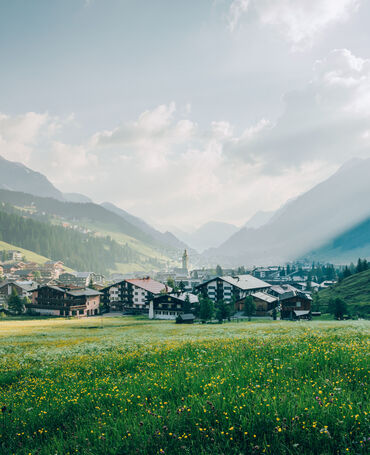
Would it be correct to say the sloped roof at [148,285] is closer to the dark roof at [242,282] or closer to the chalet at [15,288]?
the dark roof at [242,282]

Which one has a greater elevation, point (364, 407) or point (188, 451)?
point (364, 407)

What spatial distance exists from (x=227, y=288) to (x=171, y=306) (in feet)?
104

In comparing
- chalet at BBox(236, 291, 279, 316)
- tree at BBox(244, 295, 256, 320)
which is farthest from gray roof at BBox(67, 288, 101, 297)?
chalet at BBox(236, 291, 279, 316)

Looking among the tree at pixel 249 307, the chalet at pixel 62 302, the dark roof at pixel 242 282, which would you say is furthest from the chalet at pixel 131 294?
the tree at pixel 249 307

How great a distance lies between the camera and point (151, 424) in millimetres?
6262

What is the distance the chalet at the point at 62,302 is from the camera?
117500mm

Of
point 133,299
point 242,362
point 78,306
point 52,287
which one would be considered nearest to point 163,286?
point 133,299

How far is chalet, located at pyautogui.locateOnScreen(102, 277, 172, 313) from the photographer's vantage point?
417ft

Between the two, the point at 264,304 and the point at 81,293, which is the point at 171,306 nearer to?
the point at 264,304

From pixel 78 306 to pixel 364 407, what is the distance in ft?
408

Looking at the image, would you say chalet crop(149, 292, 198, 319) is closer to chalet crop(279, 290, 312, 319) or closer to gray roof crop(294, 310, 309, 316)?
chalet crop(279, 290, 312, 319)

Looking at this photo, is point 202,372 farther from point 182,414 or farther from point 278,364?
point 182,414

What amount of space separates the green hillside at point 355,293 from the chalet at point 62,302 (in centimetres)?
9642

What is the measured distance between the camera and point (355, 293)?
121562 mm
